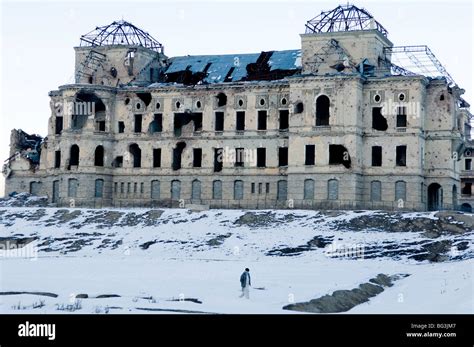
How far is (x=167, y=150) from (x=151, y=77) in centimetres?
958

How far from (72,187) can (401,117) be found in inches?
1253

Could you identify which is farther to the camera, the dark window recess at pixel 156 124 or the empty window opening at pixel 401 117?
the dark window recess at pixel 156 124

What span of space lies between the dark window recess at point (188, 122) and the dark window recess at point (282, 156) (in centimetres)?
855

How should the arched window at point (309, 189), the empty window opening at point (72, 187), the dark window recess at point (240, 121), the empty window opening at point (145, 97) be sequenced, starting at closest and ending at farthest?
the arched window at point (309, 189), the dark window recess at point (240, 121), the empty window opening at point (72, 187), the empty window opening at point (145, 97)

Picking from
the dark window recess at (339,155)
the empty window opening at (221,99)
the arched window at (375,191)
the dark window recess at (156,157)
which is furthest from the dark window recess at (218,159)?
the arched window at (375,191)

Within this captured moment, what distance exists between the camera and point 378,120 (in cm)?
7431

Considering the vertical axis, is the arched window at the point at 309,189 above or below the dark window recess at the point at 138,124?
below

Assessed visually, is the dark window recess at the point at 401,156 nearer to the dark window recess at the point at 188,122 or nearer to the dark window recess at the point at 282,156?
the dark window recess at the point at 282,156

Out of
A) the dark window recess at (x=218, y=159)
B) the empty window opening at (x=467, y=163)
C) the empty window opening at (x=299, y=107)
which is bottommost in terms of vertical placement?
the dark window recess at (x=218, y=159)

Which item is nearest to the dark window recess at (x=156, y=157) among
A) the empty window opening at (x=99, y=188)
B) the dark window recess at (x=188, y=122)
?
the dark window recess at (x=188, y=122)

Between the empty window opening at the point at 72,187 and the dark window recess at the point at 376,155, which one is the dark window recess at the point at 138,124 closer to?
the empty window opening at the point at 72,187

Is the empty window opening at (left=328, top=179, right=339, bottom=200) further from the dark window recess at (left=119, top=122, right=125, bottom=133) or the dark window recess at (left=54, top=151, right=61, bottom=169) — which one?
the dark window recess at (left=54, top=151, right=61, bottom=169)

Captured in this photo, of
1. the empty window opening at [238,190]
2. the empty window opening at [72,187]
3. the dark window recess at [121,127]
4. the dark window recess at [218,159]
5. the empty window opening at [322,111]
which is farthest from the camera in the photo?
the dark window recess at [121,127]

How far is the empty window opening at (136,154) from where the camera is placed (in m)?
82.2
